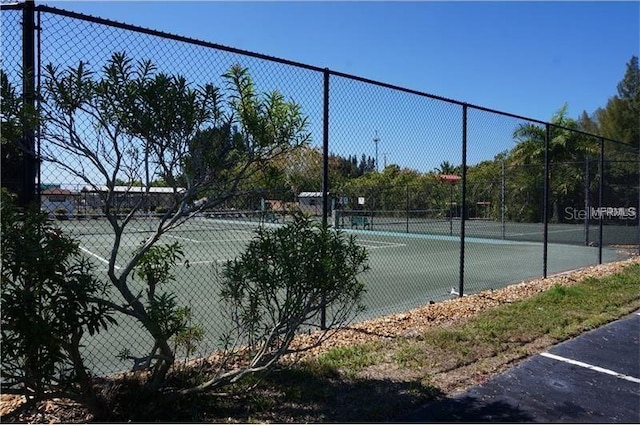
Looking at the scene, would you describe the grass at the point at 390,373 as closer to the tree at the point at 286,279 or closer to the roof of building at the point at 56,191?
the tree at the point at 286,279

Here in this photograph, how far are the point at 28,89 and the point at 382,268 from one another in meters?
9.64

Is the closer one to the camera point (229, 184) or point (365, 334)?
point (229, 184)

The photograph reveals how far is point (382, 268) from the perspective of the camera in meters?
12.2

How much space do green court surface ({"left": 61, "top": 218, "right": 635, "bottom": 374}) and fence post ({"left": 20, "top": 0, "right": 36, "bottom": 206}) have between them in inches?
13.3

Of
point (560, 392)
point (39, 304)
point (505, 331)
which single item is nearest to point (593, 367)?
point (560, 392)

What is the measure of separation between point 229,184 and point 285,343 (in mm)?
1174

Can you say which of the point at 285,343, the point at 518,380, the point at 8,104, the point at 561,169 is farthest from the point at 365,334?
the point at 561,169

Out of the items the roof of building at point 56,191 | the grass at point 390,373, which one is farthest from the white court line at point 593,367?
the roof of building at point 56,191

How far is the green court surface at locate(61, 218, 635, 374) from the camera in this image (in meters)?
5.74

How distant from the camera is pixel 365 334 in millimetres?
5961

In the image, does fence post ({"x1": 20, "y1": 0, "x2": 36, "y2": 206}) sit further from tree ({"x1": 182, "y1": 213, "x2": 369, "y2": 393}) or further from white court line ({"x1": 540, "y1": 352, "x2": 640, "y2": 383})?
white court line ({"x1": 540, "y1": 352, "x2": 640, "y2": 383})

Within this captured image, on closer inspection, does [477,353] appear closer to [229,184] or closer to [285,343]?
[285,343]

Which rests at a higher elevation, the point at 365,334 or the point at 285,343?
the point at 285,343

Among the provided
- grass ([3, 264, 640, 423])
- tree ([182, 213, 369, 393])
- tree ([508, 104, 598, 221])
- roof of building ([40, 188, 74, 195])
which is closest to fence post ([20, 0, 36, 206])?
roof of building ([40, 188, 74, 195])
